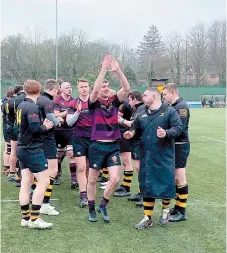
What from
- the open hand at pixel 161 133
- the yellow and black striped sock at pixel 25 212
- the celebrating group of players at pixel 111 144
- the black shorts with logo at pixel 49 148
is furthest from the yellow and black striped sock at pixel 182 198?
the yellow and black striped sock at pixel 25 212

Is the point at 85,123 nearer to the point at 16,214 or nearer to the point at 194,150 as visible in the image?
the point at 16,214

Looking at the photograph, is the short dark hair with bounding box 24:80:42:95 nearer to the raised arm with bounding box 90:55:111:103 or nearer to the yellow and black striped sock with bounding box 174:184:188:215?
the raised arm with bounding box 90:55:111:103

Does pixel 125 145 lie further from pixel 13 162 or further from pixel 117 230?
→ pixel 117 230

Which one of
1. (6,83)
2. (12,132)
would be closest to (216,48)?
(6,83)

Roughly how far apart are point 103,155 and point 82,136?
1.27 m

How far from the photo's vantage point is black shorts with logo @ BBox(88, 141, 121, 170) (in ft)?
20.8

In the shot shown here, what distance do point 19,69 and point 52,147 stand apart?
47.6m

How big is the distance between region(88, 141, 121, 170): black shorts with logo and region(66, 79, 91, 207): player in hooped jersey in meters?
0.98

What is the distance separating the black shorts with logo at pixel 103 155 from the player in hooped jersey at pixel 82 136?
0.98 metres

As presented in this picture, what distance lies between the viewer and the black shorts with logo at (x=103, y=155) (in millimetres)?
6352

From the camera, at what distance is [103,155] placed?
636 centimetres

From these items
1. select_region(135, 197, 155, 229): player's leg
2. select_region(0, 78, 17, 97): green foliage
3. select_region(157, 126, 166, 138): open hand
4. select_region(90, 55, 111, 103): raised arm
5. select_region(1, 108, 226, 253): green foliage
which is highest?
select_region(0, 78, 17, 97): green foliage

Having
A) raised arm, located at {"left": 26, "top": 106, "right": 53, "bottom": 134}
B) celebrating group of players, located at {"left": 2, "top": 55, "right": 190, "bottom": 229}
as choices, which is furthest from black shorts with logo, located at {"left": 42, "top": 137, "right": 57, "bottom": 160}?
raised arm, located at {"left": 26, "top": 106, "right": 53, "bottom": 134}

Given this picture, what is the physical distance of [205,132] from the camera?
68.8ft
